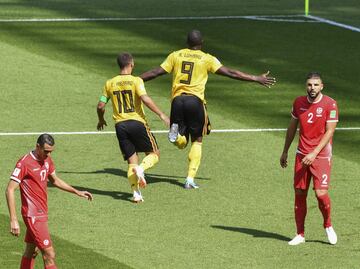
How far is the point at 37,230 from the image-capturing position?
16.2m

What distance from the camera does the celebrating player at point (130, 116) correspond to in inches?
825

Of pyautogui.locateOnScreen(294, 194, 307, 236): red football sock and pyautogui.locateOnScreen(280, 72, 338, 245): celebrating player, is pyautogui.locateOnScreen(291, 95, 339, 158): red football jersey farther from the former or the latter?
pyautogui.locateOnScreen(294, 194, 307, 236): red football sock

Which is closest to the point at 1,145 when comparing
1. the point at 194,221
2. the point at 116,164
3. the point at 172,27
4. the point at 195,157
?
the point at 116,164

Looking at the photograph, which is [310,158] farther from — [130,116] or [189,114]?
[189,114]

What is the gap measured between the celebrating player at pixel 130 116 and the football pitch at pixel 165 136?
24.1 inches

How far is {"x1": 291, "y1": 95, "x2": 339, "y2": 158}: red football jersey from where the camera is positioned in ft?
60.8

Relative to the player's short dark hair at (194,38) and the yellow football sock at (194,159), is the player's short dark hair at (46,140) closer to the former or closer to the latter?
the player's short dark hair at (194,38)

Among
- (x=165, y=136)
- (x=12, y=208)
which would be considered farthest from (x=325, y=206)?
(x=165, y=136)

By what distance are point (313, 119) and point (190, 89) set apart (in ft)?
13.3

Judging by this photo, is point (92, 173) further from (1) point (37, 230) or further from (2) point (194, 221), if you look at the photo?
(1) point (37, 230)

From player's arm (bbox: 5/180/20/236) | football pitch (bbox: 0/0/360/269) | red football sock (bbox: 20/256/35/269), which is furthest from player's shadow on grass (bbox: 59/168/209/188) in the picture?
player's arm (bbox: 5/180/20/236)

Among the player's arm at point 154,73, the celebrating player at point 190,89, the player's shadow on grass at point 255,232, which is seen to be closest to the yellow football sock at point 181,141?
the celebrating player at point 190,89

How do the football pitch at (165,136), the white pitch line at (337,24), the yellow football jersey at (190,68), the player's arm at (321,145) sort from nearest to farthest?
the player's arm at (321,145), the football pitch at (165,136), the yellow football jersey at (190,68), the white pitch line at (337,24)

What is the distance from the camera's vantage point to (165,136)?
86.6 feet
